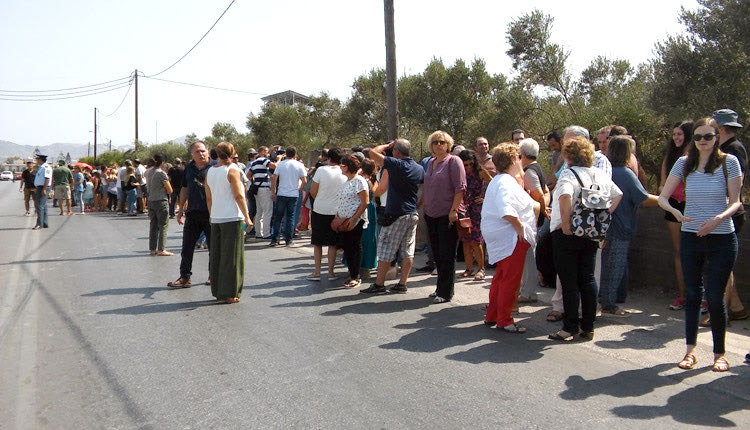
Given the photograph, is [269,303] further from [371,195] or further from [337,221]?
[371,195]

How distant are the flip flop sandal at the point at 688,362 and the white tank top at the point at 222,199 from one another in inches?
203

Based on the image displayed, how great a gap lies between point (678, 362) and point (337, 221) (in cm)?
469

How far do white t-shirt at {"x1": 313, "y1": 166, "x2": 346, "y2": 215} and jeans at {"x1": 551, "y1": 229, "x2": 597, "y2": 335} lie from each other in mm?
3855

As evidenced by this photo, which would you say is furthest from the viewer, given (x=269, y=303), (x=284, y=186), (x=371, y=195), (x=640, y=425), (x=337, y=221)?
(x=284, y=186)

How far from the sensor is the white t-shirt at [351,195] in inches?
349

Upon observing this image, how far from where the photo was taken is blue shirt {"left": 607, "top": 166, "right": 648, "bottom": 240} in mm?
6988

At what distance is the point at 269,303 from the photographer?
8078 millimetres

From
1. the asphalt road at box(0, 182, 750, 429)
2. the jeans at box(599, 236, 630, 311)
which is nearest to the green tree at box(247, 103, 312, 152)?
the asphalt road at box(0, 182, 750, 429)

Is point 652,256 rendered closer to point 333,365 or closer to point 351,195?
point 351,195

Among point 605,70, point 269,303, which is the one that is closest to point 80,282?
point 269,303

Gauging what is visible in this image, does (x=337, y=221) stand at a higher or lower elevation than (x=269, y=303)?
higher

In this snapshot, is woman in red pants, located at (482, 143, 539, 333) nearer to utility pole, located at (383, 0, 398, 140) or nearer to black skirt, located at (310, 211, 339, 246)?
black skirt, located at (310, 211, 339, 246)

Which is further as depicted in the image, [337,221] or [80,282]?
[80,282]

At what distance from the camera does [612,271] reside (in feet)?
23.3
